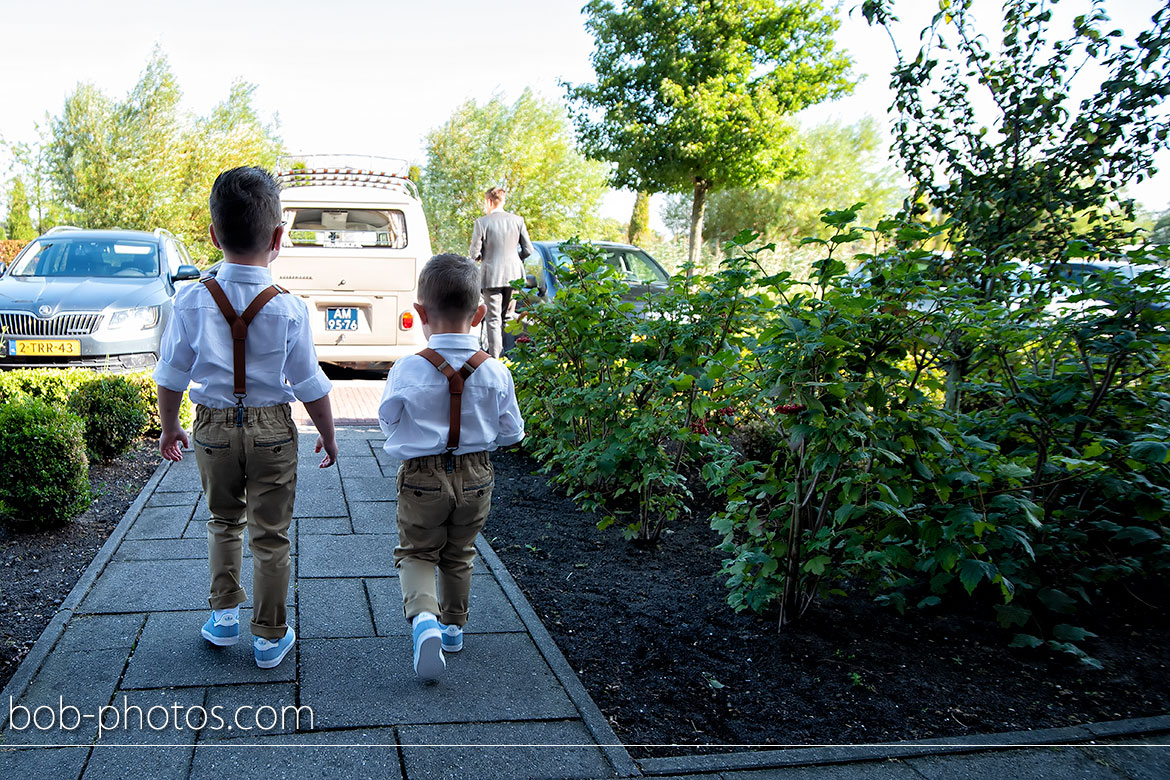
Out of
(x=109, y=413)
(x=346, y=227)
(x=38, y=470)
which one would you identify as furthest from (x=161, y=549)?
(x=346, y=227)

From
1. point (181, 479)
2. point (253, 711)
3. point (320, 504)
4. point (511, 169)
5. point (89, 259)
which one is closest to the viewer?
point (253, 711)

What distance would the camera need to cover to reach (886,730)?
2.70 meters

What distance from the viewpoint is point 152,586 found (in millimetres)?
3512

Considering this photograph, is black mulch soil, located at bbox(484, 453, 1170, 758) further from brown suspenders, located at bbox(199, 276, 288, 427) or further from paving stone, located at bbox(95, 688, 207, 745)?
brown suspenders, located at bbox(199, 276, 288, 427)

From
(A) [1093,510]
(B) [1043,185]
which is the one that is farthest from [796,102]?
(A) [1093,510]

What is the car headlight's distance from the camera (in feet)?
27.4

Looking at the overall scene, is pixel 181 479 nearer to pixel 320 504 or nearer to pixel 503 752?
pixel 320 504

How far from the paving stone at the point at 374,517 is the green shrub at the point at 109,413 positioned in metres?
2.00

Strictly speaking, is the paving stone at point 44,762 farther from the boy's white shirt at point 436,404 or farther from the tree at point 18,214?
the tree at point 18,214

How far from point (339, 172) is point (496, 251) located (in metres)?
2.26

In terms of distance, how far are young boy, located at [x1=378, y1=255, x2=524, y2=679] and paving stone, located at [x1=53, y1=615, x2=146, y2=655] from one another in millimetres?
1067

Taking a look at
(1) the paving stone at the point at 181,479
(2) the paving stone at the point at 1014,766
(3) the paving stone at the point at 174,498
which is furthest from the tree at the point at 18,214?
(2) the paving stone at the point at 1014,766

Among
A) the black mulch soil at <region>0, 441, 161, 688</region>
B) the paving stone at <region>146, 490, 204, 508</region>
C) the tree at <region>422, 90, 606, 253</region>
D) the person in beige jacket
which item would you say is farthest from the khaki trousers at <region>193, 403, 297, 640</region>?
the tree at <region>422, 90, 606, 253</region>

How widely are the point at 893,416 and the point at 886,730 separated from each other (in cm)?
107
